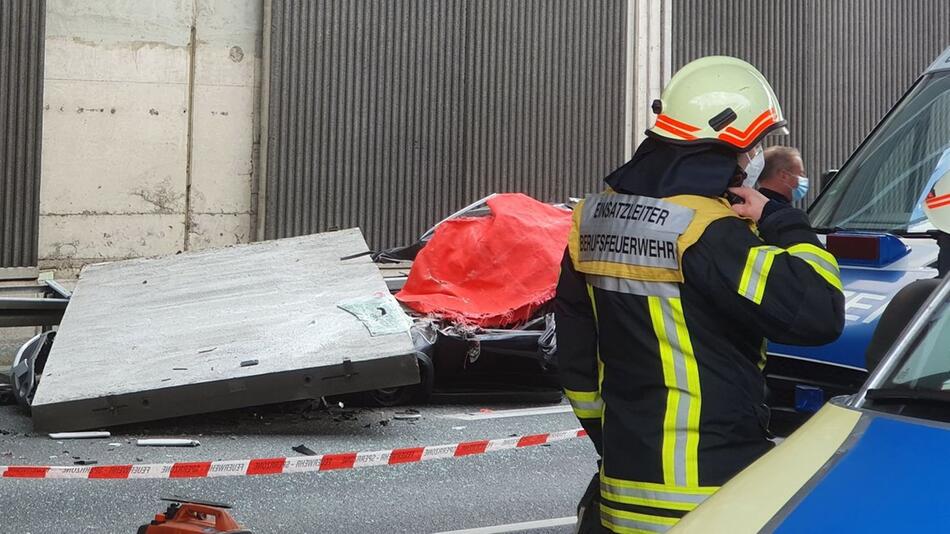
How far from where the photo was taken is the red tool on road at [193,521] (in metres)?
4.48

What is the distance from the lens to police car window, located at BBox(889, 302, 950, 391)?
2596 millimetres

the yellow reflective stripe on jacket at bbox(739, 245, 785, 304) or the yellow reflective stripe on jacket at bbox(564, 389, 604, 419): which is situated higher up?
the yellow reflective stripe on jacket at bbox(739, 245, 785, 304)

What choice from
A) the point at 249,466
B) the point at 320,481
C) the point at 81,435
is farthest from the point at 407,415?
the point at 249,466

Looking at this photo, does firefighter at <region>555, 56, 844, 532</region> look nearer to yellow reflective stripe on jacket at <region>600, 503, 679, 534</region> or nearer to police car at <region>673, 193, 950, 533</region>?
yellow reflective stripe on jacket at <region>600, 503, 679, 534</region>

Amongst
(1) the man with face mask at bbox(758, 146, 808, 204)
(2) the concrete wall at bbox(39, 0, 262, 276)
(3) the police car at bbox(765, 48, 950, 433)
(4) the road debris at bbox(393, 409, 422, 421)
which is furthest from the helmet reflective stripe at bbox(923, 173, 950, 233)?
(2) the concrete wall at bbox(39, 0, 262, 276)

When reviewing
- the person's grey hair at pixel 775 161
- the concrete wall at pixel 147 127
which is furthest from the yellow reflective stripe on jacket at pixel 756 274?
the concrete wall at pixel 147 127

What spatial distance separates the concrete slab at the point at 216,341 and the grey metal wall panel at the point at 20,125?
2.38m

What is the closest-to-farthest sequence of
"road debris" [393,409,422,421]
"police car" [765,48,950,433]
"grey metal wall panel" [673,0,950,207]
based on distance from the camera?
1. "police car" [765,48,950,433]
2. "road debris" [393,409,422,421]
3. "grey metal wall panel" [673,0,950,207]

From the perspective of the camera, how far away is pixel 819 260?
9.70 ft

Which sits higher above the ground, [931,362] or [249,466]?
[931,362]

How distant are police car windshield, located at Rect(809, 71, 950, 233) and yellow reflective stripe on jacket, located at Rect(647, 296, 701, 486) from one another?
2.63m

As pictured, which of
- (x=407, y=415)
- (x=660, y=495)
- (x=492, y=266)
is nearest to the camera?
(x=660, y=495)

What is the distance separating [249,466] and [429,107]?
8963 millimetres

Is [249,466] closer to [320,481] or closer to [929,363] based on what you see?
[320,481]
